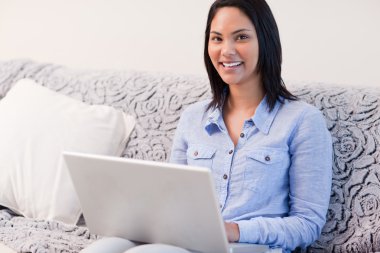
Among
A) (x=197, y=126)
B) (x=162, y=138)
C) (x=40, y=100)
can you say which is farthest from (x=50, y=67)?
(x=197, y=126)

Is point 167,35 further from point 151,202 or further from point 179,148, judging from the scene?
point 151,202

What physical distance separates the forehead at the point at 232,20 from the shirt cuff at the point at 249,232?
1.54 feet

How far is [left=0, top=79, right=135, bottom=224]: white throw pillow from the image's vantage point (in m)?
1.87

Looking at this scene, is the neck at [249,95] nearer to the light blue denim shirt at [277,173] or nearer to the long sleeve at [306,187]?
the light blue denim shirt at [277,173]

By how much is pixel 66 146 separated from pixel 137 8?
657 mm

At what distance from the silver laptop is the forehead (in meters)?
0.50

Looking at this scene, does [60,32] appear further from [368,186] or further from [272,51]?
[368,186]

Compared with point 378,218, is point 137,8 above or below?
above

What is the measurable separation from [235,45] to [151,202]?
0.49m

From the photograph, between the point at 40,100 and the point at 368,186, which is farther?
the point at 40,100

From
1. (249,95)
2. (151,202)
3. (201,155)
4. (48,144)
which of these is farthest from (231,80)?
(48,144)

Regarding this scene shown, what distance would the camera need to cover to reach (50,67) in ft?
7.19

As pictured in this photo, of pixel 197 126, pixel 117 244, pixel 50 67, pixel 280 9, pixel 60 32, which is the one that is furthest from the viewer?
pixel 60 32

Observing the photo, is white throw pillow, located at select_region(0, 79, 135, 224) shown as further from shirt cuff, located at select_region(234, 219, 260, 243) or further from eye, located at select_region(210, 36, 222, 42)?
shirt cuff, located at select_region(234, 219, 260, 243)
